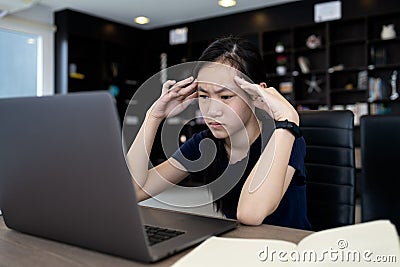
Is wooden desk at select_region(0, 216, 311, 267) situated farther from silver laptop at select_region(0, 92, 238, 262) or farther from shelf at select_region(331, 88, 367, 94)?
shelf at select_region(331, 88, 367, 94)

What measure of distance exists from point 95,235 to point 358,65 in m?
4.90

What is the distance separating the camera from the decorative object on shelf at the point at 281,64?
5.23 metres

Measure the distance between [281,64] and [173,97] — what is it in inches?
175

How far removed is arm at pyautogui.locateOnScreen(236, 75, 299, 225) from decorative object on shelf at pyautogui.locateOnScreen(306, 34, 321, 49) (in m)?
4.33

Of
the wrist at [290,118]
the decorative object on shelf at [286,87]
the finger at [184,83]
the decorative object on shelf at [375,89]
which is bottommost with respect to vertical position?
the wrist at [290,118]

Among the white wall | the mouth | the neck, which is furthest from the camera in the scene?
the white wall

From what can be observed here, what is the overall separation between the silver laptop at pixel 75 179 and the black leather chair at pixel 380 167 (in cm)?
80

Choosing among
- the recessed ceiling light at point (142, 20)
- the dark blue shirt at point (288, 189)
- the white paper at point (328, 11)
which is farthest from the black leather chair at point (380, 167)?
the recessed ceiling light at point (142, 20)

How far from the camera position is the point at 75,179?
1.77 ft

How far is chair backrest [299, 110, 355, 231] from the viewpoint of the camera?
1.21 metres

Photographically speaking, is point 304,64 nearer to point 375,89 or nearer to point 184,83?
point 375,89

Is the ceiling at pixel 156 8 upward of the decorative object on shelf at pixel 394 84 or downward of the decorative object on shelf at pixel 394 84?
upward

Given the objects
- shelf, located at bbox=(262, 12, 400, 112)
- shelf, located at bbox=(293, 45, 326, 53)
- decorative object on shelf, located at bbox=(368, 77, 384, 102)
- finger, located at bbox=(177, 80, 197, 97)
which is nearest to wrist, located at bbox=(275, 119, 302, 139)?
finger, located at bbox=(177, 80, 197, 97)

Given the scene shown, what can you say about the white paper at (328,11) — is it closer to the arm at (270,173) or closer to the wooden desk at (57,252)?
the arm at (270,173)
